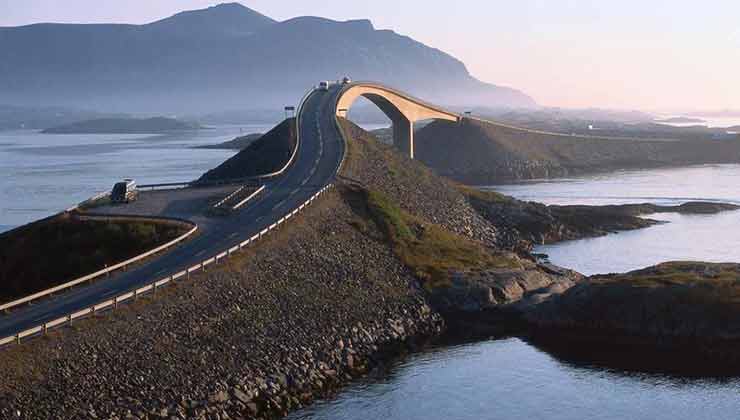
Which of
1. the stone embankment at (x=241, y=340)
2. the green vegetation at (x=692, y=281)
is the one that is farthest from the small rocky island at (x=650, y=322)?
the stone embankment at (x=241, y=340)

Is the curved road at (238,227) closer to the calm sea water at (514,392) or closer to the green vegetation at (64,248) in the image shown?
the green vegetation at (64,248)

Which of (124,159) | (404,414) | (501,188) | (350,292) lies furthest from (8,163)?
(404,414)

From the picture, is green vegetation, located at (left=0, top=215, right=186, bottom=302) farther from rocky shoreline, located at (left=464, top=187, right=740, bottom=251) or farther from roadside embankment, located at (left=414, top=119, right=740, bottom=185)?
roadside embankment, located at (left=414, top=119, right=740, bottom=185)

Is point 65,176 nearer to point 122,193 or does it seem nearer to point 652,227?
point 122,193

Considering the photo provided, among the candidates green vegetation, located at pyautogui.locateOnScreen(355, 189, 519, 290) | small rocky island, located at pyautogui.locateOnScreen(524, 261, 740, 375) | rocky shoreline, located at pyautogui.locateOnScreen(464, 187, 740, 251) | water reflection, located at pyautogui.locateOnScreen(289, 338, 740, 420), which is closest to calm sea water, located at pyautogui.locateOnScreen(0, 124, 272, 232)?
green vegetation, located at pyautogui.locateOnScreen(355, 189, 519, 290)

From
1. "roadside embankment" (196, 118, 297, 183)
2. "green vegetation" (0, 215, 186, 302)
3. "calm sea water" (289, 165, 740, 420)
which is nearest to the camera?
"calm sea water" (289, 165, 740, 420)
